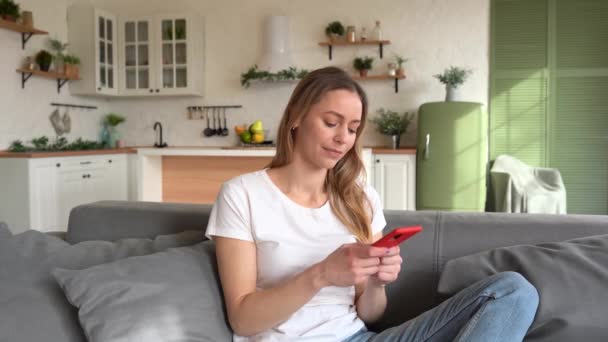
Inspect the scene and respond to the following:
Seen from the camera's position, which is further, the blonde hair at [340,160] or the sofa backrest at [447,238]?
the sofa backrest at [447,238]

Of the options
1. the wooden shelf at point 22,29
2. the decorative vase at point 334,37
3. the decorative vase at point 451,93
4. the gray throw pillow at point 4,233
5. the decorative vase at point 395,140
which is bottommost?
the gray throw pillow at point 4,233

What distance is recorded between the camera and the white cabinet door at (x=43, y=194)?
15.1ft

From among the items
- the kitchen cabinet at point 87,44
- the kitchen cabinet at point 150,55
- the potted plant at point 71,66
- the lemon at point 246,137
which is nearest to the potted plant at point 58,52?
the potted plant at point 71,66

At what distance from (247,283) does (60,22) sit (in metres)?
5.12

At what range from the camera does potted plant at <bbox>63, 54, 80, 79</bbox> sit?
5594 mm

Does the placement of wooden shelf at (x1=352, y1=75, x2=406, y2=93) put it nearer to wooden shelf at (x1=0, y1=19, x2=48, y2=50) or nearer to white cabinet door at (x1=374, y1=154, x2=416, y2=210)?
white cabinet door at (x1=374, y1=154, x2=416, y2=210)

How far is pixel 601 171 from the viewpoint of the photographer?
18.6 feet

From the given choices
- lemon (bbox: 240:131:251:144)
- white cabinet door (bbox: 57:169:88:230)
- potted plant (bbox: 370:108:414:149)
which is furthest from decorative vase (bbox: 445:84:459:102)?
white cabinet door (bbox: 57:169:88:230)

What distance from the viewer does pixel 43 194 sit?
4.73m

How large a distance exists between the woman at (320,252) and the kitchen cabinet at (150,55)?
475cm

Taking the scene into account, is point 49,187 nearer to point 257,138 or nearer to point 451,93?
point 257,138

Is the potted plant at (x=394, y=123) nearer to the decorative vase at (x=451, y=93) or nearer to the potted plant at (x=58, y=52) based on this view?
the decorative vase at (x=451, y=93)

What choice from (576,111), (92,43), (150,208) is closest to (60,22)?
(92,43)

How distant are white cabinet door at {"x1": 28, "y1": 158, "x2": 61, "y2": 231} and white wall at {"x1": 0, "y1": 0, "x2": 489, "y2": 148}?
24.9 inches
